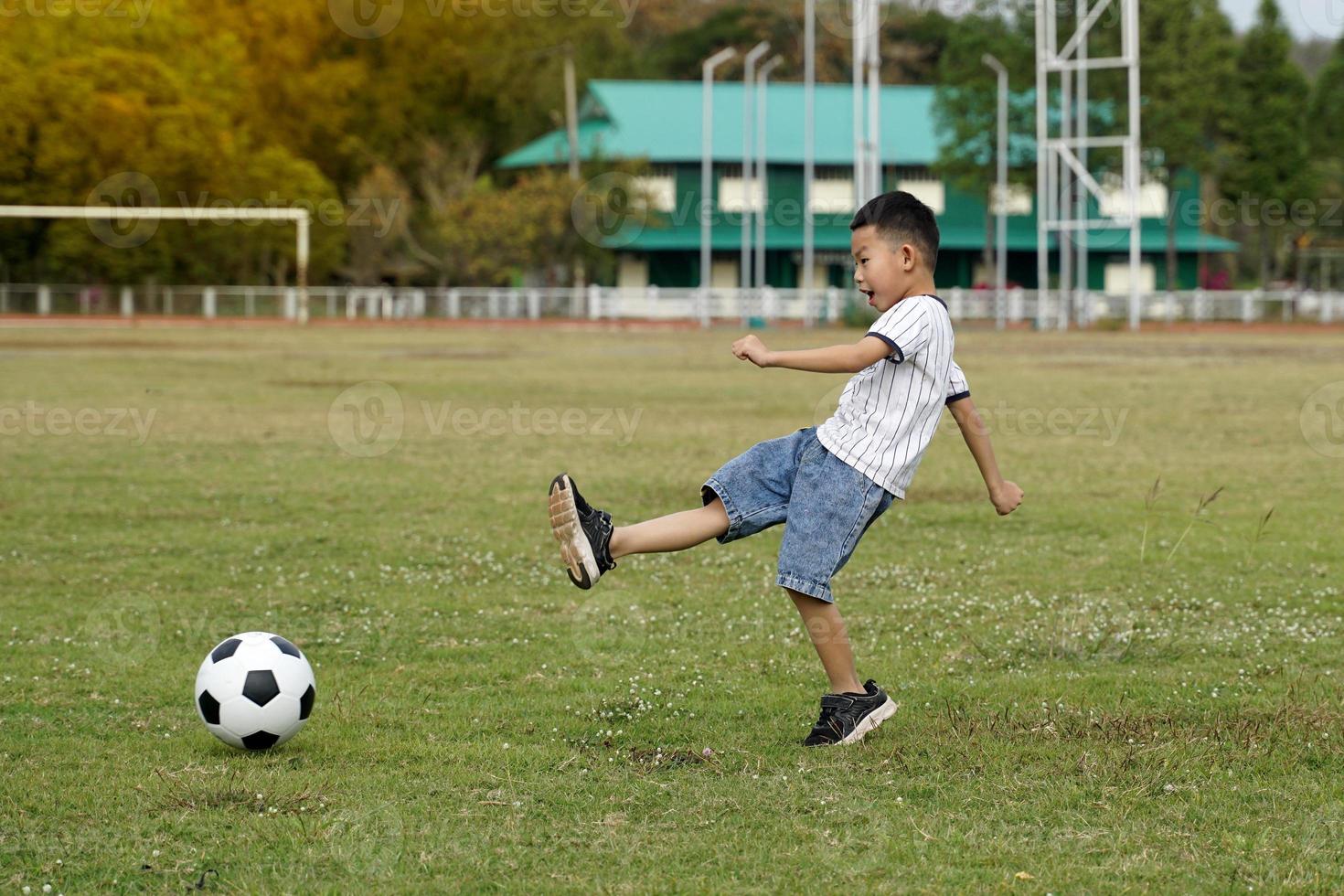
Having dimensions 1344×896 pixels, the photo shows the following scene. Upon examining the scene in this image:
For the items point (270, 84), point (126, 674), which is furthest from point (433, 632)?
point (270, 84)

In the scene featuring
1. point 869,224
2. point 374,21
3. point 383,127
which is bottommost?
point 869,224

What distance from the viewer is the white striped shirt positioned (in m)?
5.04

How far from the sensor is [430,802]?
4.55 m

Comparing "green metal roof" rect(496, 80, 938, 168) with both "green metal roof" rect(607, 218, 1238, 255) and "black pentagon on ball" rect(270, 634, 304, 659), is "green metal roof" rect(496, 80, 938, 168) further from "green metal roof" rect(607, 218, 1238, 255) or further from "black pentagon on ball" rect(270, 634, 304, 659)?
"black pentagon on ball" rect(270, 634, 304, 659)

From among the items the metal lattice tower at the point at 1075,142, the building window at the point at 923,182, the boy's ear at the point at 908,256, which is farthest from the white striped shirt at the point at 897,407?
the building window at the point at 923,182

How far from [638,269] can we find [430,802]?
61.1 metres

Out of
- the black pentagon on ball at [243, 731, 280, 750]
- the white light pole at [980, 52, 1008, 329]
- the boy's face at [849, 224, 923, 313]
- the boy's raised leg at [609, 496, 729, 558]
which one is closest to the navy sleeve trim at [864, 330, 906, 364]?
the boy's face at [849, 224, 923, 313]

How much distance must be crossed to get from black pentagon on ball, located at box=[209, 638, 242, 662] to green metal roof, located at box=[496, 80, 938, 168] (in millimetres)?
56787

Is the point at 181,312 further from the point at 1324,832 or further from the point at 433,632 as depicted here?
the point at 1324,832

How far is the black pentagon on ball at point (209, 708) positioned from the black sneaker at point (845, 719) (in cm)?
185

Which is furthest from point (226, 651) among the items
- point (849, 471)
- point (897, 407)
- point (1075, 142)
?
point (1075, 142)

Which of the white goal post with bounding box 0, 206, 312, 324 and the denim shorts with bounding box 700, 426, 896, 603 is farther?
the white goal post with bounding box 0, 206, 312, 324

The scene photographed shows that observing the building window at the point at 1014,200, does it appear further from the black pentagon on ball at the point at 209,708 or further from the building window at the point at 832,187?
the black pentagon on ball at the point at 209,708

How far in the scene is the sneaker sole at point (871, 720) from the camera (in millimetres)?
5156
